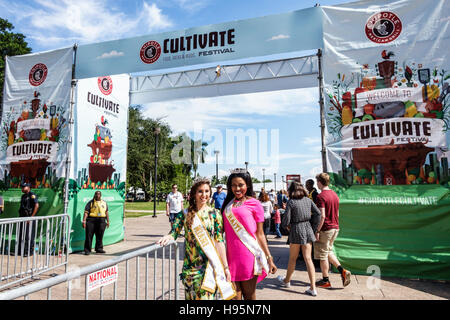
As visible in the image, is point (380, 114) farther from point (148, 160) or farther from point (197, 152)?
point (197, 152)

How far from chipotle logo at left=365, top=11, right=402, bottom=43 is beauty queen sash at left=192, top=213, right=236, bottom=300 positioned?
566 centimetres

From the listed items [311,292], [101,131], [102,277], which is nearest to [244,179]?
[102,277]

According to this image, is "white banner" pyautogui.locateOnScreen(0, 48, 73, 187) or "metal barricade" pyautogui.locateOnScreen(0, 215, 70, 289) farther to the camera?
"white banner" pyautogui.locateOnScreen(0, 48, 73, 187)

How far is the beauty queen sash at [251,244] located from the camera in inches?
123

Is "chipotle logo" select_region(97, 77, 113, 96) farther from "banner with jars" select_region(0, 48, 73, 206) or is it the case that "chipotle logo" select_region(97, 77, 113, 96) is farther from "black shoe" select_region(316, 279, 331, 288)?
"black shoe" select_region(316, 279, 331, 288)

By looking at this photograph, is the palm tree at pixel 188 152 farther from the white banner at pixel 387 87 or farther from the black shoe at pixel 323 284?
the black shoe at pixel 323 284

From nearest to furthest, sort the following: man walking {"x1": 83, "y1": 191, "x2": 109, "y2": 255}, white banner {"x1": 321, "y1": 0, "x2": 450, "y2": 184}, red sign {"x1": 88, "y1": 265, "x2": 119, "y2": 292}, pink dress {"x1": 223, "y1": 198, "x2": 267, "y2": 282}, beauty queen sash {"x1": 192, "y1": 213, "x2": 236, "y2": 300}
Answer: red sign {"x1": 88, "y1": 265, "x2": 119, "y2": 292} < beauty queen sash {"x1": 192, "y1": 213, "x2": 236, "y2": 300} < pink dress {"x1": 223, "y1": 198, "x2": 267, "y2": 282} < white banner {"x1": 321, "y1": 0, "x2": 450, "y2": 184} < man walking {"x1": 83, "y1": 191, "x2": 109, "y2": 255}

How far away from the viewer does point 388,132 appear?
19.9 ft

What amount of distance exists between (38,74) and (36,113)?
3.80ft

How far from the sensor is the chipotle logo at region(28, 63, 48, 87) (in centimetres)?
891

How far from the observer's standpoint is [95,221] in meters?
8.25

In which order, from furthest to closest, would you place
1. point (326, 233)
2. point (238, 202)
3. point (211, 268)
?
point (326, 233) < point (238, 202) < point (211, 268)

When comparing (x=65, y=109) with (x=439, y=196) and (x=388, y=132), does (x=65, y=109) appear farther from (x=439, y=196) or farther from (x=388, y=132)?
(x=439, y=196)

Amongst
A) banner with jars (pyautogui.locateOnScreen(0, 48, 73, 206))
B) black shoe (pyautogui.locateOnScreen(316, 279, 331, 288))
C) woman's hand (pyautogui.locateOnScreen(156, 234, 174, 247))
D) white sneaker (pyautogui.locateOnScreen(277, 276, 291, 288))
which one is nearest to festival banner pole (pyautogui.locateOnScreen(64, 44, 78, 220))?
banner with jars (pyautogui.locateOnScreen(0, 48, 73, 206))
